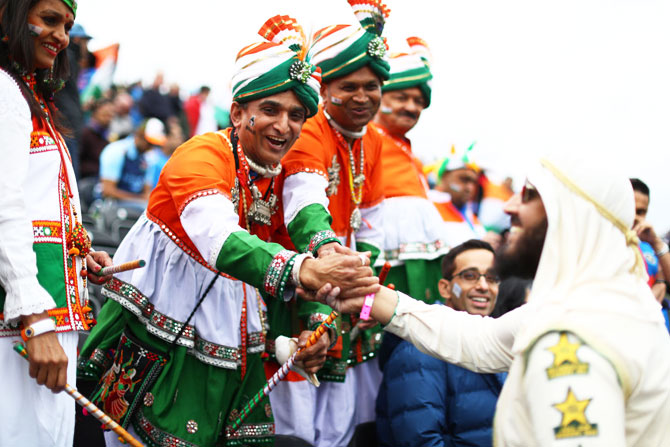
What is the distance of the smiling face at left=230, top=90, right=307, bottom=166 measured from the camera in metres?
3.40

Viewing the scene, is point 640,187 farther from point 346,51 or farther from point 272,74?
point 272,74

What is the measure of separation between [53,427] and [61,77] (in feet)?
4.38

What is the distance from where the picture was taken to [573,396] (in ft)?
6.61

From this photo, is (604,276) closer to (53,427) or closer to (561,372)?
(561,372)

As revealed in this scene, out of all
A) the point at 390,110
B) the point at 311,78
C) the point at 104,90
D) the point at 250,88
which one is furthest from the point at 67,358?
the point at 104,90

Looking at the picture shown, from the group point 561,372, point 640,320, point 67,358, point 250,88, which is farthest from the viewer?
point 250,88

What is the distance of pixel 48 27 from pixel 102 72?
849 centimetres

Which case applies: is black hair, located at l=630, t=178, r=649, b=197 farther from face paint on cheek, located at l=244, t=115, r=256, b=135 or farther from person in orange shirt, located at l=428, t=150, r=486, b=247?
face paint on cheek, located at l=244, t=115, r=256, b=135

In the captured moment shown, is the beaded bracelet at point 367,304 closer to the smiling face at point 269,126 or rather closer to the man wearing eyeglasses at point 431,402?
the smiling face at point 269,126

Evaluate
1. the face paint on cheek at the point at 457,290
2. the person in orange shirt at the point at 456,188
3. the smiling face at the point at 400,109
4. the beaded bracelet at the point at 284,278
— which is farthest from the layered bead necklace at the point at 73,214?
the person in orange shirt at the point at 456,188

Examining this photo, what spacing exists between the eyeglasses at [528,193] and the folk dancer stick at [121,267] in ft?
4.57

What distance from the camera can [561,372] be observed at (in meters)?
2.05

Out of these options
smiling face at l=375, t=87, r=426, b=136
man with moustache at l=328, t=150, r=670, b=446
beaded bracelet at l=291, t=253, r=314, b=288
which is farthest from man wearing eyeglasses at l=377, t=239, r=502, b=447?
man with moustache at l=328, t=150, r=670, b=446

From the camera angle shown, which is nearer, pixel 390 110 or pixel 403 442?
pixel 403 442
